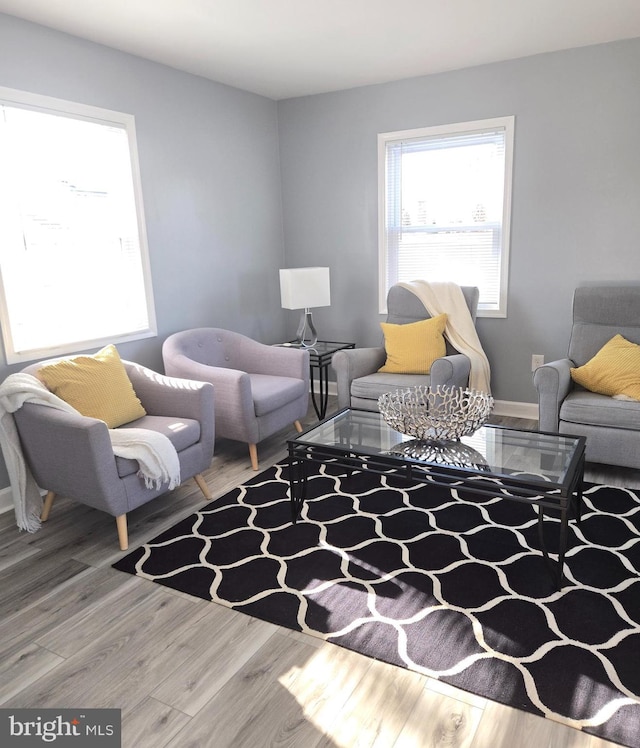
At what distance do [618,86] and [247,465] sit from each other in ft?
10.9

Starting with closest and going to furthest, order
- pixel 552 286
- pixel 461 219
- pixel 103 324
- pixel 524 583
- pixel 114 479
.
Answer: pixel 524 583, pixel 114 479, pixel 103 324, pixel 552 286, pixel 461 219

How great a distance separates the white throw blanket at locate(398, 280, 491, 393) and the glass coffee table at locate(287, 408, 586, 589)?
1252mm

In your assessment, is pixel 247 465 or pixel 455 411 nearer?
pixel 455 411

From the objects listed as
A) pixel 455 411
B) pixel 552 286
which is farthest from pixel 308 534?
pixel 552 286

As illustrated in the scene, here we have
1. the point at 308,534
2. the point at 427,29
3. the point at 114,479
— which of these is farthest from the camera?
the point at 427,29

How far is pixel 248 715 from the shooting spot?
1651mm

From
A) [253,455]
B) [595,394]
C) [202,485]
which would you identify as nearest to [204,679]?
[202,485]

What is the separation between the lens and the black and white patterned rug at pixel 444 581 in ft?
5.80

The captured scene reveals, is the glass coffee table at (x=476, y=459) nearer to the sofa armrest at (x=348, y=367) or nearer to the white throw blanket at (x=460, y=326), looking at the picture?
the sofa armrest at (x=348, y=367)

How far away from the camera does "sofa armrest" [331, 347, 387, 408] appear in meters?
3.85

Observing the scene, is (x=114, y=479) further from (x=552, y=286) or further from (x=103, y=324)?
(x=552, y=286)

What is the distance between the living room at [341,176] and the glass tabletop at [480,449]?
1.59 metres

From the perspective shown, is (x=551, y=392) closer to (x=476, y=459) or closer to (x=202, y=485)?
(x=476, y=459)

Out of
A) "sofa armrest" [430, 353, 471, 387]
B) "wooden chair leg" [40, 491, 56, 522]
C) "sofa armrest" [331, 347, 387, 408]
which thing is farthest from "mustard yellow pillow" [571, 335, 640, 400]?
"wooden chair leg" [40, 491, 56, 522]
